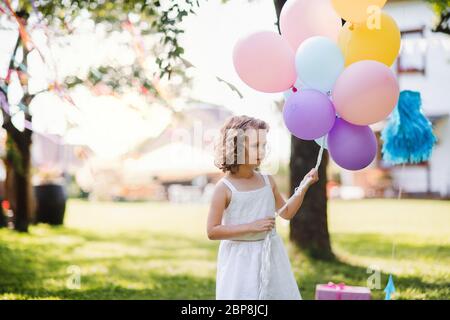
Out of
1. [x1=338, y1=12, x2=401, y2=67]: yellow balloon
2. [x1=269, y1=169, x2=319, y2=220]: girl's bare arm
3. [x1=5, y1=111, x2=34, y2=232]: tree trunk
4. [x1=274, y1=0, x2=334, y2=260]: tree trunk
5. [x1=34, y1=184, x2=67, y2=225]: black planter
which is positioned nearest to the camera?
[x1=269, y1=169, x2=319, y2=220]: girl's bare arm

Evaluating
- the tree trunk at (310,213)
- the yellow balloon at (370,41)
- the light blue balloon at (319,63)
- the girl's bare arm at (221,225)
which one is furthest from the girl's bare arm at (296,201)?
the tree trunk at (310,213)

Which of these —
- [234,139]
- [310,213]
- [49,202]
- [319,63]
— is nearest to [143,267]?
[310,213]

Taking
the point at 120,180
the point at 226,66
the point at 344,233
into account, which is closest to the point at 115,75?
the point at 226,66

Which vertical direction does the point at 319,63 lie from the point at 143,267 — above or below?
→ above

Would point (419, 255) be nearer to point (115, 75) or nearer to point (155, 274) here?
point (155, 274)

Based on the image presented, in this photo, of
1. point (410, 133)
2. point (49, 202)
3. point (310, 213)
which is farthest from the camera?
point (49, 202)

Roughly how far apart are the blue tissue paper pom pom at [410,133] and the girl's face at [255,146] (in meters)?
0.98

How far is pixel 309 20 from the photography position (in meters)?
2.56

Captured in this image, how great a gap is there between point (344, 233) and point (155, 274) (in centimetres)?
322

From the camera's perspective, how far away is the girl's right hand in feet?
7.46

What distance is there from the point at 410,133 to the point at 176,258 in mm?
3282

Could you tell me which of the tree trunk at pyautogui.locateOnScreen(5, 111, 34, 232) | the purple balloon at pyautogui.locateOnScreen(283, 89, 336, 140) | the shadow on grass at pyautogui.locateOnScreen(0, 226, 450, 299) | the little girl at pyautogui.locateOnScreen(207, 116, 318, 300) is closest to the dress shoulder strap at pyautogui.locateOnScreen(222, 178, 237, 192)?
the little girl at pyautogui.locateOnScreen(207, 116, 318, 300)

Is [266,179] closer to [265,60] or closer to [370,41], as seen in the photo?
[265,60]

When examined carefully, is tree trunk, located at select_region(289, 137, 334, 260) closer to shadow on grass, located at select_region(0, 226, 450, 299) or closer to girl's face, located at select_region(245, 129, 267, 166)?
shadow on grass, located at select_region(0, 226, 450, 299)
